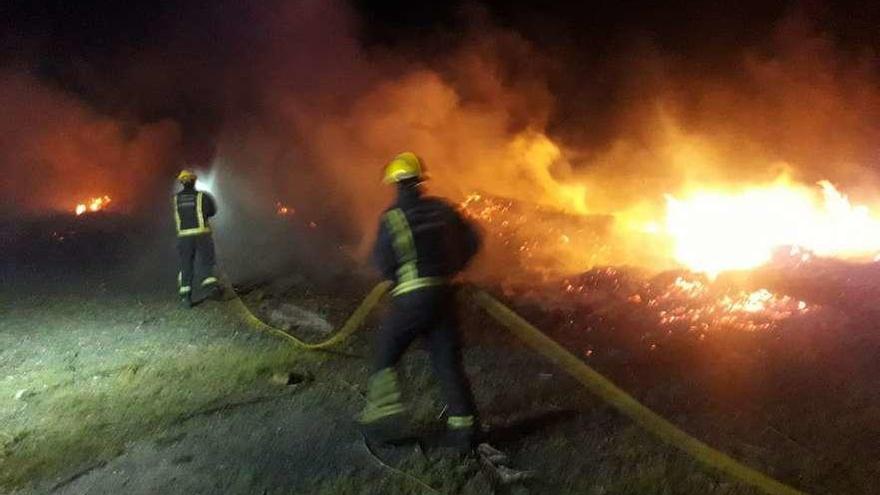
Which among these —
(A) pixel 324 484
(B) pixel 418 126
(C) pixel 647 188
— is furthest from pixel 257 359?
(C) pixel 647 188

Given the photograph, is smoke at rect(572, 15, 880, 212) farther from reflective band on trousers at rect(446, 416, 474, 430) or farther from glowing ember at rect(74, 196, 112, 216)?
glowing ember at rect(74, 196, 112, 216)

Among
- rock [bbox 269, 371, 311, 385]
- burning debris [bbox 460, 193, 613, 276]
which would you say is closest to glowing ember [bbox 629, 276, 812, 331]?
burning debris [bbox 460, 193, 613, 276]

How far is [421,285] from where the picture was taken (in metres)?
4.88

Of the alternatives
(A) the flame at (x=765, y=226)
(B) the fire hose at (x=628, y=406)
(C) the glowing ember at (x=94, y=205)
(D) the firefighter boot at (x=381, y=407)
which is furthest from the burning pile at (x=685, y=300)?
(C) the glowing ember at (x=94, y=205)

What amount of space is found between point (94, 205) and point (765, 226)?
61.5 ft

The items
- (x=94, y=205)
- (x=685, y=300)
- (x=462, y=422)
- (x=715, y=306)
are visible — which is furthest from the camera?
(x=94, y=205)

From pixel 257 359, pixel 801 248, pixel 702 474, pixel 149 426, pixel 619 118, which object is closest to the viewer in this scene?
pixel 702 474

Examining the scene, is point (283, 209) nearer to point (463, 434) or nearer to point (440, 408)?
point (440, 408)

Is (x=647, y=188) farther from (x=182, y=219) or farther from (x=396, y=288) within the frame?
(x=396, y=288)

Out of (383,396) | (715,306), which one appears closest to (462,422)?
(383,396)

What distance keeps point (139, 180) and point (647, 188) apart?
15.4m

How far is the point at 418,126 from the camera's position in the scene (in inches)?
614

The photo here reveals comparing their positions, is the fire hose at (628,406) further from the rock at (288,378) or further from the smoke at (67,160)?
the smoke at (67,160)

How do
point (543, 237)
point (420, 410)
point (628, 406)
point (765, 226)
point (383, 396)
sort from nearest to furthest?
1. point (383, 396)
2. point (628, 406)
3. point (420, 410)
4. point (765, 226)
5. point (543, 237)
